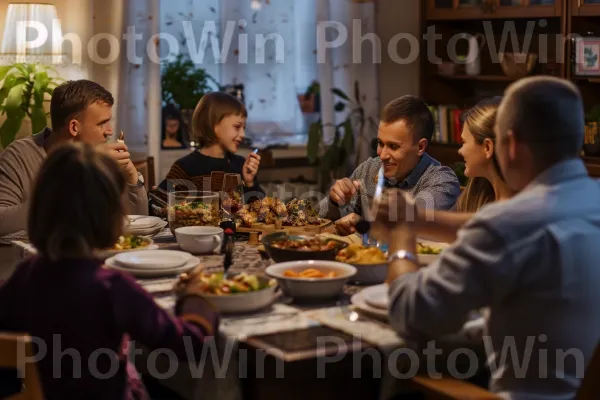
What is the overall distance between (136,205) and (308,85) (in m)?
2.51

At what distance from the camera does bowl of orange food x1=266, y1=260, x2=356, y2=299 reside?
6.59 feet

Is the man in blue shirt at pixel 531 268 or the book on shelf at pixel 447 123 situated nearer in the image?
the man in blue shirt at pixel 531 268

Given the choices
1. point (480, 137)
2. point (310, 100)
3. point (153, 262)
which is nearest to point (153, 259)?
point (153, 262)

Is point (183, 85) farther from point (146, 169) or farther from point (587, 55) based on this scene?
point (587, 55)

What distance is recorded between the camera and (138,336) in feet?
5.38

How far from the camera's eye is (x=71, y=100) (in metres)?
3.02

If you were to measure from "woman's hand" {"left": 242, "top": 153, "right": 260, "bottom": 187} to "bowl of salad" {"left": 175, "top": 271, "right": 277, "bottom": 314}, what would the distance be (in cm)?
159

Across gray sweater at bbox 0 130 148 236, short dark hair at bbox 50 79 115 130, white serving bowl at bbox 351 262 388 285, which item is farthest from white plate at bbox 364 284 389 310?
short dark hair at bbox 50 79 115 130

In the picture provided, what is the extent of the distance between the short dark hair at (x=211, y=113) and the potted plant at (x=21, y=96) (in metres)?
0.79

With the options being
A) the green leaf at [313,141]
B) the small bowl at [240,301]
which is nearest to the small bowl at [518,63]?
the green leaf at [313,141]

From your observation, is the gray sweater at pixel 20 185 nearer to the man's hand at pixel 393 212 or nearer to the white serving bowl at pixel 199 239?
the white serving bowl at pixel 199 239

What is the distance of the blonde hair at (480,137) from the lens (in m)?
2.60

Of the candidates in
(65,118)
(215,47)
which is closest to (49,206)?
(65,118)

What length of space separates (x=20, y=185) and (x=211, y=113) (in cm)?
111
